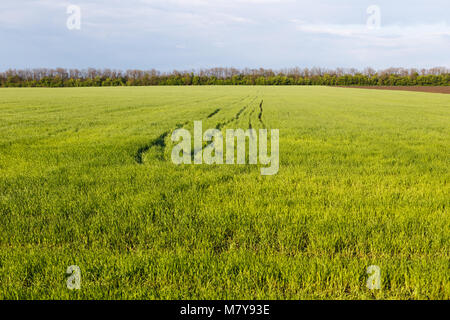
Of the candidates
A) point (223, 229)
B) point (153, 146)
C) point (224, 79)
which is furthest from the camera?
point (224, 79)

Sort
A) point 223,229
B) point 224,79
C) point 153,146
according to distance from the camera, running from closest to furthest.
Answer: point 223,229, point 153,146, point 224,79

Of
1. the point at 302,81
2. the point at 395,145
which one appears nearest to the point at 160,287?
the point at 395,145

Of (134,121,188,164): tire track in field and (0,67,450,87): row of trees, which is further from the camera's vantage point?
(0,67,450,87): row of trees

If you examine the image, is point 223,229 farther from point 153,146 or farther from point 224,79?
point 224,79

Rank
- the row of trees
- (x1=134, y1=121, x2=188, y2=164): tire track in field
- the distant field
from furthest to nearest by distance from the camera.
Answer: the row of trees → (x1=134, y1=121, x2=188, y2=164): tire track in field → the distant field

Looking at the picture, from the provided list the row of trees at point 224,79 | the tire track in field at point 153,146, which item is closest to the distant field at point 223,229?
the tire track in field at point 153,146

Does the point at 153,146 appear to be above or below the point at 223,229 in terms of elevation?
above

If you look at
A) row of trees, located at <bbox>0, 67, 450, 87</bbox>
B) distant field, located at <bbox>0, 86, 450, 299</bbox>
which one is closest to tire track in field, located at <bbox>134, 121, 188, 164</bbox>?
distant field, located at <bbox>0, 86, 450, 299</bbox>

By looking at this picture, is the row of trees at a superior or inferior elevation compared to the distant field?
superior

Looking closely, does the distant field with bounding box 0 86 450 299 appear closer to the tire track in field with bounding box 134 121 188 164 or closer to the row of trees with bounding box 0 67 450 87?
the tire track in field with bounding box 134 121 188 164

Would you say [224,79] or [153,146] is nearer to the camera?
[153,146]

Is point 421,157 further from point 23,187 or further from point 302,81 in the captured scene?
point 302,81

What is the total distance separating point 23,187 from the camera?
6.27m

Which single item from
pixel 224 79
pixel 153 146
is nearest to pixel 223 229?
pixel 153 146
